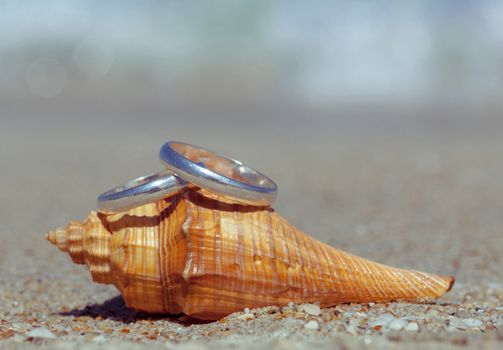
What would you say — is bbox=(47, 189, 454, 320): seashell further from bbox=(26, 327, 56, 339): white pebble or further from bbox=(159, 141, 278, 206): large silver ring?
bbox=(26, 327, 56, 339): white pebble

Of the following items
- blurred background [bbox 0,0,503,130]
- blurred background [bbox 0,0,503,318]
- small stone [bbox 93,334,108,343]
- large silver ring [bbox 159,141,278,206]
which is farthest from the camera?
blurred background [bbox 0,0,503,130]

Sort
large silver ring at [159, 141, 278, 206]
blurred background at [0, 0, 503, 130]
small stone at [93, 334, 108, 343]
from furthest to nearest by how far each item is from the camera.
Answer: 1. blurred background at [0, 0, 503, 130]
2. large silver ring at [159, 141, 278, 206]
3. small stone at [93, 334, 108, 343]

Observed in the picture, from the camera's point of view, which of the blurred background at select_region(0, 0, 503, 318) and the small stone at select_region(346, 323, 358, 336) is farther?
the blurred background at select_region(0, 0, 503, 318)

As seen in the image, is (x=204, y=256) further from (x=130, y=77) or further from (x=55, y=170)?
(x=130, y=77)

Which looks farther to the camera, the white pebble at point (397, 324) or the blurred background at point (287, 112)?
the blurred background at point (287, 112)

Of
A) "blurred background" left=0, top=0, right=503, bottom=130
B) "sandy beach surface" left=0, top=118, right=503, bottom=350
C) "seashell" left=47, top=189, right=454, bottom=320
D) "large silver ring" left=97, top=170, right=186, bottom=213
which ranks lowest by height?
"sandy beach surface" left=0, top=118, right=503, bottom=350

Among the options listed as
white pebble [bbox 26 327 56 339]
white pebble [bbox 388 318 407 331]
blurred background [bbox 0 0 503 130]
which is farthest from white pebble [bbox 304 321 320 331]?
blurred background [bbox 0 0 503 130]

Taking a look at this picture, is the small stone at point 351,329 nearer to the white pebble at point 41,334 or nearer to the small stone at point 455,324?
the small stone at point 455,324

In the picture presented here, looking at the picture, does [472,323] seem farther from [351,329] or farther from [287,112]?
[287,112]

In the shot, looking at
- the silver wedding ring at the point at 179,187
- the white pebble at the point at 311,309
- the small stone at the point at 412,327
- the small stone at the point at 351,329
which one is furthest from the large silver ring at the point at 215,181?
the small stone at the point at 412,327
